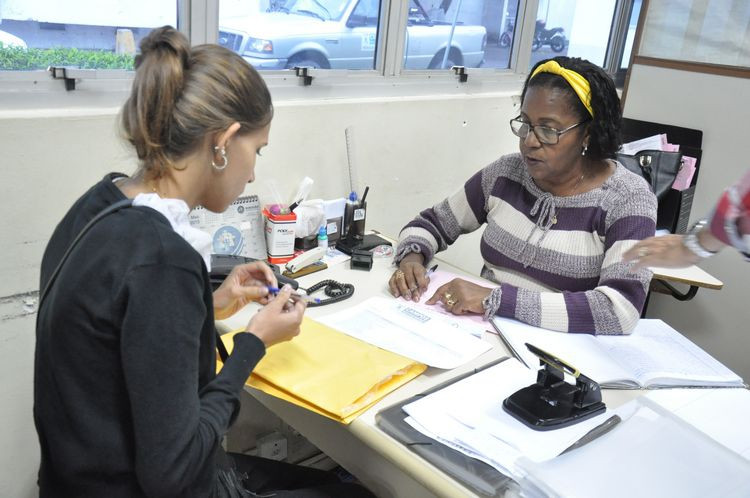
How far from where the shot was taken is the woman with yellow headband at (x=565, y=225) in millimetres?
1513

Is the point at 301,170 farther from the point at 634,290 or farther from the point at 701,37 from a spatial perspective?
the point at 701,37

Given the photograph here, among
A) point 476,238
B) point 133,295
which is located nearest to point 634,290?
point 133,295

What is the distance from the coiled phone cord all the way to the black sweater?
67 centimetres

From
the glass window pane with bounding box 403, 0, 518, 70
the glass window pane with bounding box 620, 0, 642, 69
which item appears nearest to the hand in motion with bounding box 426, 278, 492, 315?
the glass window pane with bounding box 403, 0, 518, 70

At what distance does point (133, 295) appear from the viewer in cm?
78

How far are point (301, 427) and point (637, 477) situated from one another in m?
0.70

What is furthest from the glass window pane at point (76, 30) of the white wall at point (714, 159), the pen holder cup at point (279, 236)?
the white wall at point (714, 159)

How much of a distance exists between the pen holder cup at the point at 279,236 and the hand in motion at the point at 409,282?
1.09 ft

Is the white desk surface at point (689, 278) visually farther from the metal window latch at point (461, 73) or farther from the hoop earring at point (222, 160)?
the hoop earring at point (222, 160)

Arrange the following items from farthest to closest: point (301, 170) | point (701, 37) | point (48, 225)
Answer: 1. point (701, 37)
2. point (301, 170)
3. point (48, 225)

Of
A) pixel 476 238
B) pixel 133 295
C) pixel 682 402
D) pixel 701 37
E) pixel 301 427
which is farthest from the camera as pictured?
pixel 476 238

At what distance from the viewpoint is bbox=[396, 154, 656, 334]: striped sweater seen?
1507mm

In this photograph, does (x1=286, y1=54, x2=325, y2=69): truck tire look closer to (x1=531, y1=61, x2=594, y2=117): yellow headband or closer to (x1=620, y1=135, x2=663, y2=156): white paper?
(x1=531, y1=61, x2=594, y2=117): yellow headband

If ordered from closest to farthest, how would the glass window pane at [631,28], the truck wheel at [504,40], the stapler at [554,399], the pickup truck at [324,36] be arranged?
1. the stapler at [554,399]
2. the pickup truck at [324,36]
3. the truck wheel at [504,40]
4. the glass window pane at [631,28]
